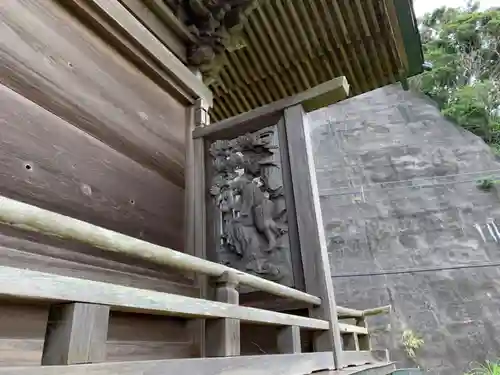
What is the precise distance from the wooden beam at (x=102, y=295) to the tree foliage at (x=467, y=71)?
13.1 metres

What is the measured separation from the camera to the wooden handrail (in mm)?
633

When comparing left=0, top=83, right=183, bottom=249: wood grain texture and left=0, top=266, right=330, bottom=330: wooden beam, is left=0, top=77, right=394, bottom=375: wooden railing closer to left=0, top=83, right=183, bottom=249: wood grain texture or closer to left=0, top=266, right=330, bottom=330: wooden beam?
left=0, top=266, right=330, bottom=330: wooden beam

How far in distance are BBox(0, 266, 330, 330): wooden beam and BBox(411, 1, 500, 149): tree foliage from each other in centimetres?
1307

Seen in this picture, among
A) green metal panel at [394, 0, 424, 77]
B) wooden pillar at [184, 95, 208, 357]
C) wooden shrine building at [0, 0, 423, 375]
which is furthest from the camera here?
green metal panel at [394, 0, 424, 77]

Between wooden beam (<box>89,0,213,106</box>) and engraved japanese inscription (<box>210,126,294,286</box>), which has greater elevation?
wooden beam (<box>89,0,213,106</box>)

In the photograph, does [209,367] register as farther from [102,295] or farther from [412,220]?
[412,220]

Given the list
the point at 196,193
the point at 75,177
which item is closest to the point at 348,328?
the point at 196,193

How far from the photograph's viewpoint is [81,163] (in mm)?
1415

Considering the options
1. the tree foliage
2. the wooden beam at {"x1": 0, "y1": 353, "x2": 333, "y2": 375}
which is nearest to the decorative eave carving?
the wooden beam at {"x1": 0, "y1": 353, "x2": 333, "y2": 375}

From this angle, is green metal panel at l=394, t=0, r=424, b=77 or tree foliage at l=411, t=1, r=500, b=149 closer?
green metal panel at l=394, t=0, r=424, b=77

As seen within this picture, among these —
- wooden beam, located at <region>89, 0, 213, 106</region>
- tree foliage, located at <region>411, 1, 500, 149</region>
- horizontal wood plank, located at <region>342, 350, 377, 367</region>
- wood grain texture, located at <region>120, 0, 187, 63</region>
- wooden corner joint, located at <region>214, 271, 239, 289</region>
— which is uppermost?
tree foliage, located at <region>411, 1, 500, 149</region>

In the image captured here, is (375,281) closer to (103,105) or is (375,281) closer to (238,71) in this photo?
(238,71)

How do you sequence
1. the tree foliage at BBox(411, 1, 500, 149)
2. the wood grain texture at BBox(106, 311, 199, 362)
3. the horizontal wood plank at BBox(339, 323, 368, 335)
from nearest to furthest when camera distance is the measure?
the wood grain texture at BBox(106, 311, 199, 362) → the horizontal wood plank at BBox(339, 323, 368, 335) → the tree foliage at BBox(411, 1, 500, 149)

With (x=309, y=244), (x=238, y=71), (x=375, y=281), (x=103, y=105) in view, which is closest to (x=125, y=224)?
(x=103, y=105)
